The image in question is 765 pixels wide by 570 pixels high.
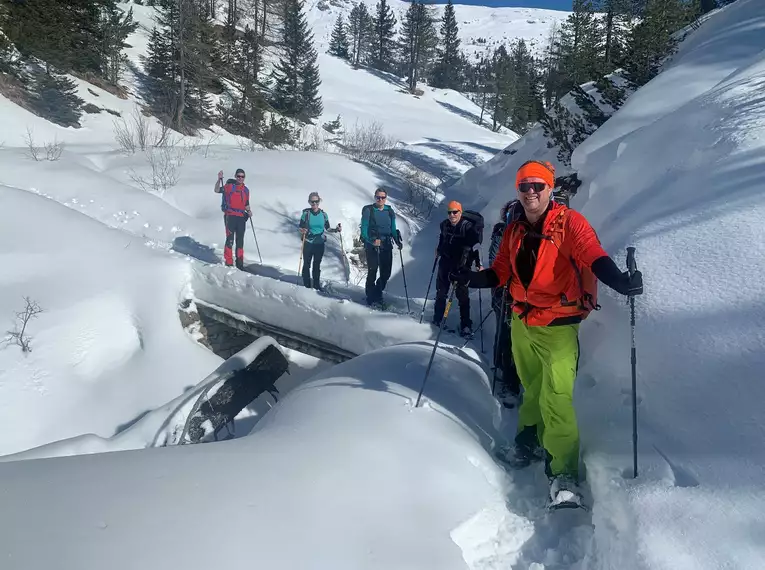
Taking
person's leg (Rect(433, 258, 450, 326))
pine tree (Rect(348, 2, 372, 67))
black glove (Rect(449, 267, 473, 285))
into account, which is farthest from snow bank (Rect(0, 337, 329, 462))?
pine tree (Rect(348, 2, 372, 67))

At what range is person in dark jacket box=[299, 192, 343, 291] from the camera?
807 centimetres

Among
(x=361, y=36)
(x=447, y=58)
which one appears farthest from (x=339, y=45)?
(x=447, y=58)

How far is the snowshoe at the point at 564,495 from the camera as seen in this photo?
9.22ft

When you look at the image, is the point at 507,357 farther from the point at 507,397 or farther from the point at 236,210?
the point at 236,210

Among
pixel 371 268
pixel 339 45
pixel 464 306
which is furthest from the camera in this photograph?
pixel 339 45

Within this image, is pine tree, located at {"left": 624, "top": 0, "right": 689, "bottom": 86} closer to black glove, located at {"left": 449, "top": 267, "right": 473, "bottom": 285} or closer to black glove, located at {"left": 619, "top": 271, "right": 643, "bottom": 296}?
black glove, located at {"left": 449, "top": 267, "right": 473, "bottom": 285}

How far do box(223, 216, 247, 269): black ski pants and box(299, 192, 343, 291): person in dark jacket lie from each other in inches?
68.3

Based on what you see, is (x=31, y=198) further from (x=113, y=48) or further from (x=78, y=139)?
(x=113, y=48)

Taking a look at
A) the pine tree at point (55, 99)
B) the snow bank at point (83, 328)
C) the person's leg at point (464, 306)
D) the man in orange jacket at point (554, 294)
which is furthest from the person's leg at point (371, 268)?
the pine tree at point (55, 99)

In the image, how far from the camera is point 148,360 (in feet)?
26.2

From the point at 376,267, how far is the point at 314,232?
132 centimetres

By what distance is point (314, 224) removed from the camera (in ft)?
26.7

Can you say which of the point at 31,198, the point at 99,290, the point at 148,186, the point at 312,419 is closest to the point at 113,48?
the point at 148,186

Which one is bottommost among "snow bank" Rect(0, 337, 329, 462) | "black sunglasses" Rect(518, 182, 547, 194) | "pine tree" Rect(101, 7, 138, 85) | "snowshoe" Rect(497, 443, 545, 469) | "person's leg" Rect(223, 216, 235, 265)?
"snow bank" Rect(0, 337, 329, 462)
